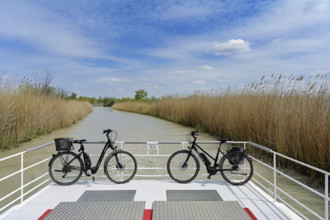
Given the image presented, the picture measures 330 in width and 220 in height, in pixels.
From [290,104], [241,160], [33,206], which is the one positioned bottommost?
[33,206]

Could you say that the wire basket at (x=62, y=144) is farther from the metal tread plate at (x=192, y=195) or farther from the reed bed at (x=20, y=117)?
the reed bed at (x=20, y=117)

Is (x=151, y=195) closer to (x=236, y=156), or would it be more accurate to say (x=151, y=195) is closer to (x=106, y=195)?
(x=106, y=195)

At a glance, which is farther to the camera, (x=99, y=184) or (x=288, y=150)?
(x=288, y=150)

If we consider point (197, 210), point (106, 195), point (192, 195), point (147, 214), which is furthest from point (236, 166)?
point (106, 195)

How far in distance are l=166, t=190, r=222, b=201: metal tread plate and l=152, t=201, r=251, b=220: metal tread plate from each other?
24cm

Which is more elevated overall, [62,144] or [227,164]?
[62,144]

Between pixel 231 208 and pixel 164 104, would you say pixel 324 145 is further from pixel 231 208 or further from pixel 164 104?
pixel 164 104

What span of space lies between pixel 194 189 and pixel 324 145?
3.15 m

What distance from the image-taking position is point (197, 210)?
96.5 inches

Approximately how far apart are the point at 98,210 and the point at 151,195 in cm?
71

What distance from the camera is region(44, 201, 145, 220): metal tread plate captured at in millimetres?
2331

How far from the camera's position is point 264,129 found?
6766 millimetres

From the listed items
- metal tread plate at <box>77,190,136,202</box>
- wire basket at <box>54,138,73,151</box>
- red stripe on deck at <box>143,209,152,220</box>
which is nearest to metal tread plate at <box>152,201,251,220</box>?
red stripe on deck at <box>143,209,152,220</box>

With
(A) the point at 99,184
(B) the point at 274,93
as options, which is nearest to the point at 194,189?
(A) the point at 99,184
